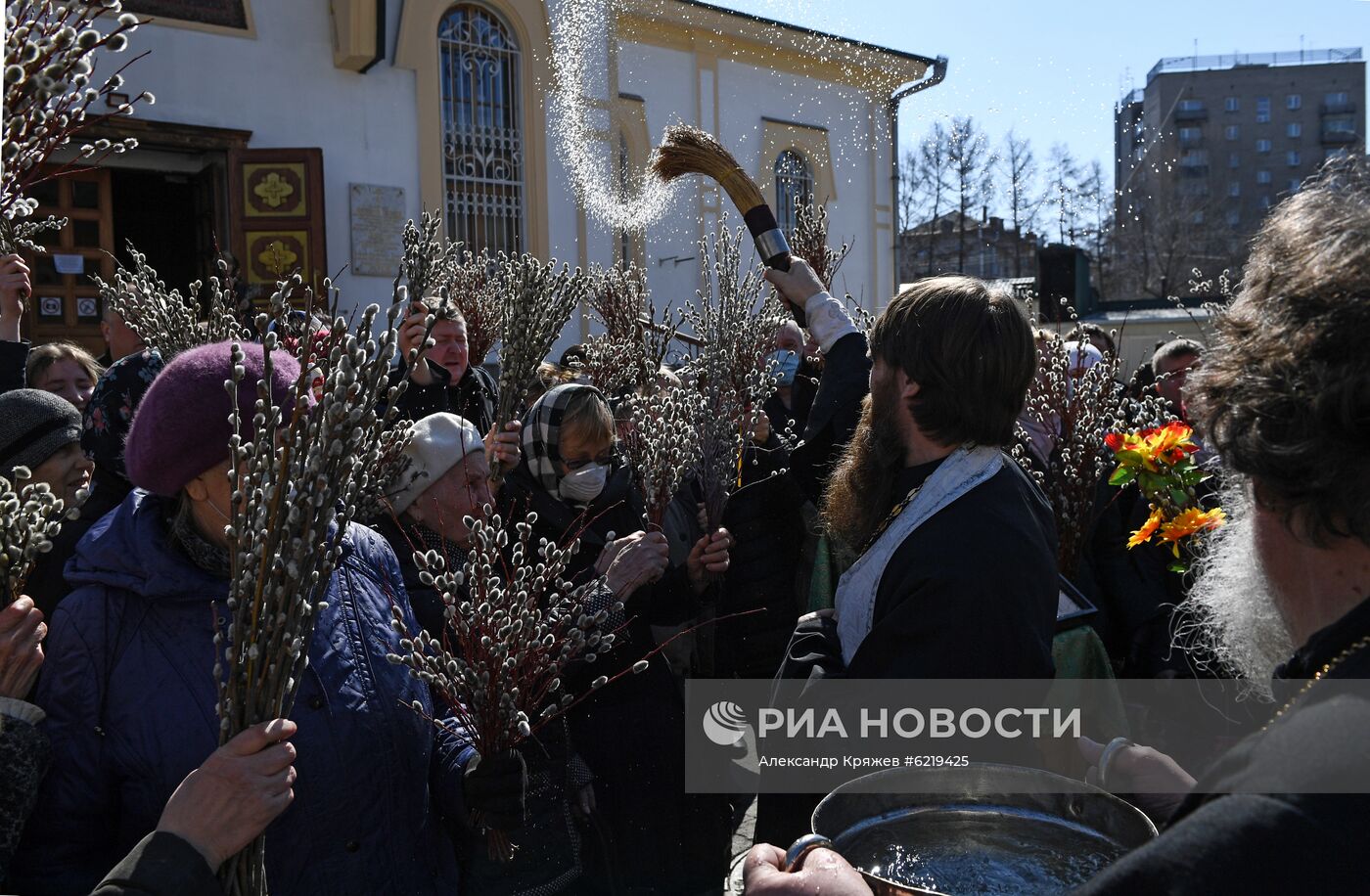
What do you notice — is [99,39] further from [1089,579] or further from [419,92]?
[419,92]

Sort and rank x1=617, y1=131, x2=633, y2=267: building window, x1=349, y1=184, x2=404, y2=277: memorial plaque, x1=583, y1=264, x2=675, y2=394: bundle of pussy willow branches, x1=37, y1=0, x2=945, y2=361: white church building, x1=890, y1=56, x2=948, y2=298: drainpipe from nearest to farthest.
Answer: x1=583, y1=264, x2=675, y2=394: bundle of pussy willow branches < x1=37, y1=0, x2=945, y2=361: white church building < x1=349, y1=184, x2=404, y2=277: memorial plaque < x1=617, y1=131, x2=633, y2=267: building window < x1=890, y1=56, x2=948, y2=298: drainpipe

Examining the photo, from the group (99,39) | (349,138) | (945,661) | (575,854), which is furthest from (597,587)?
(349,138)

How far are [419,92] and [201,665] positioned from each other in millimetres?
11528

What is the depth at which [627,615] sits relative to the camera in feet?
10.5

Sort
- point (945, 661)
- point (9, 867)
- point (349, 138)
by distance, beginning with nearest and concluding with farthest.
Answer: point (9, 867) < point (945, 661) < point (349, 138)

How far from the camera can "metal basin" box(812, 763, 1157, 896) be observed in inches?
52.8

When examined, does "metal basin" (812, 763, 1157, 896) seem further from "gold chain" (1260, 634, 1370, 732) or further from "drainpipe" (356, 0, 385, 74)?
"drainpipe" (356, 0, 385, 74)

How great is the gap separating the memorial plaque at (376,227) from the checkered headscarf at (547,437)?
29.4 ft

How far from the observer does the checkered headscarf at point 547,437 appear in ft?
11.0

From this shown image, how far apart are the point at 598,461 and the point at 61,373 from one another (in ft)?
8.59

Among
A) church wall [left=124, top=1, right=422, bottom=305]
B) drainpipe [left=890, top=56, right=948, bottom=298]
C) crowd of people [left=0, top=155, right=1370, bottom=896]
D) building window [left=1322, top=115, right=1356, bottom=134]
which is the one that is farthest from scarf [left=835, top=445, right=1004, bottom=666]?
building window [left=1322, top=115, right=1356, bottom=134]

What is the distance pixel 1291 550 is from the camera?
1.18 metres

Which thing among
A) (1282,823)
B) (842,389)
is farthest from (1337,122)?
(1282,823)

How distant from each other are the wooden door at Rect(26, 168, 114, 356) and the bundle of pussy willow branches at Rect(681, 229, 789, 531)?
8.61m
